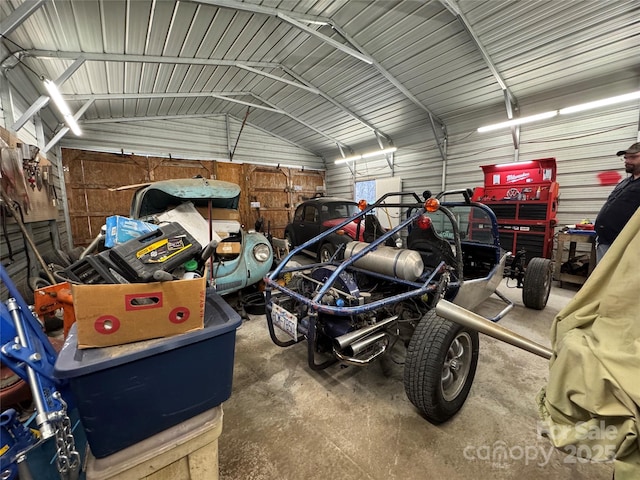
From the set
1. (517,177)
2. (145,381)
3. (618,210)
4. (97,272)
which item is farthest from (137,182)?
(618,210)

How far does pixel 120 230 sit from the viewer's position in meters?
1.43

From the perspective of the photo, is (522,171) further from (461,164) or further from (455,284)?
(455,284)

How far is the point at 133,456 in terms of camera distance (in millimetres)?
946

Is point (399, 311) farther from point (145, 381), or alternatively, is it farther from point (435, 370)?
point (145, 381)

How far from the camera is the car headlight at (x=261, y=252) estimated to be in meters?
3.73

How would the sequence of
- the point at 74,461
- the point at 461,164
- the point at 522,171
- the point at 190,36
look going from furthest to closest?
the point at 461,164, the point at 522,171, the point at 190,36, the point at 74,461

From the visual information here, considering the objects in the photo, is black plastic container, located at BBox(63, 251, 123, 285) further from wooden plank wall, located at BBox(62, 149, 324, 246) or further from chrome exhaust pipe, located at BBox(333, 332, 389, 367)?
wooden plank wall, located at BBox(62, 149, 324, 246)

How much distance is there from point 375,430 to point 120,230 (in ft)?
6.63

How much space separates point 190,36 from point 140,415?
521cm

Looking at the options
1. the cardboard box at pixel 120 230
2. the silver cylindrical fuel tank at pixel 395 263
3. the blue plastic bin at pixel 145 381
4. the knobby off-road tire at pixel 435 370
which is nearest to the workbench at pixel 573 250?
the silver cylindrical fuel tank at pixel 395 263

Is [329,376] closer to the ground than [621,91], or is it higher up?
closer to the ground

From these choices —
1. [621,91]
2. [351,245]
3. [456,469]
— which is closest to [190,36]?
[351,245]

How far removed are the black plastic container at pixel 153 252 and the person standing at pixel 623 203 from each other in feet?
13.8

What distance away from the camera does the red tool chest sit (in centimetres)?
491
